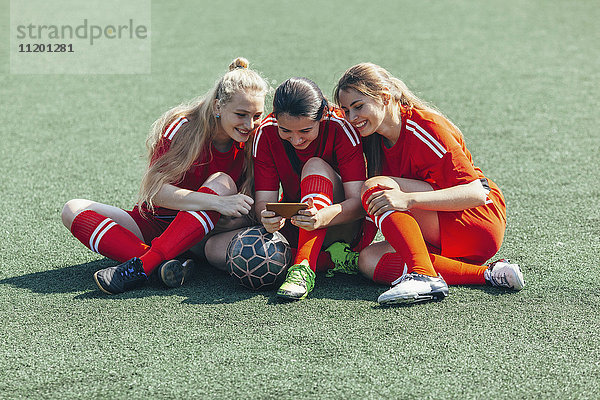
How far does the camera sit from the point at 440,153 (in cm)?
355

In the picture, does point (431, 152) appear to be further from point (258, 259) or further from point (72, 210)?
point (72, 210)

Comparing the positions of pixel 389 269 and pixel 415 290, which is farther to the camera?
pixel 389 269

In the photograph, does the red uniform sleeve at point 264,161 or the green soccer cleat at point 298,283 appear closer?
the green soccer cleat at point 298,283

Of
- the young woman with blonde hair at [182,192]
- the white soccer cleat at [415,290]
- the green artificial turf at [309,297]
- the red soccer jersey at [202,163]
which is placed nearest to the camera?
the green artificial turf at [309,297]

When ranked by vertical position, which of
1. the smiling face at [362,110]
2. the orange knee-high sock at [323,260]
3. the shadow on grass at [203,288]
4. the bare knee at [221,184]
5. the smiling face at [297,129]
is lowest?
the shadow on grass at [203,288]

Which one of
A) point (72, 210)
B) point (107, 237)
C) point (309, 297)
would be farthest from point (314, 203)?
point (72, 210)

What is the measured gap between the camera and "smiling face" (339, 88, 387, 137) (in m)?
3.46

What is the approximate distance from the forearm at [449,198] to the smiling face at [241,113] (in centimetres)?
86

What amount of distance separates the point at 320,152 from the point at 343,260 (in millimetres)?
557

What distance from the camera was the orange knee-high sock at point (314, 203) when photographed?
3557mm

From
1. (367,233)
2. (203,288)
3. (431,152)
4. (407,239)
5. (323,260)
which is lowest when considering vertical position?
(203,288)

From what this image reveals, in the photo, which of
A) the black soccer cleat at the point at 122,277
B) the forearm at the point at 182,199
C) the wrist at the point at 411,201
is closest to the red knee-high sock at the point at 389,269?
the wrist at the point at 411,201

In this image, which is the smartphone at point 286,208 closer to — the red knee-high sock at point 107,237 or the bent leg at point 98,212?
the red knee-high sock at point 107,237

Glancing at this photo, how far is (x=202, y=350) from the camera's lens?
299cm
